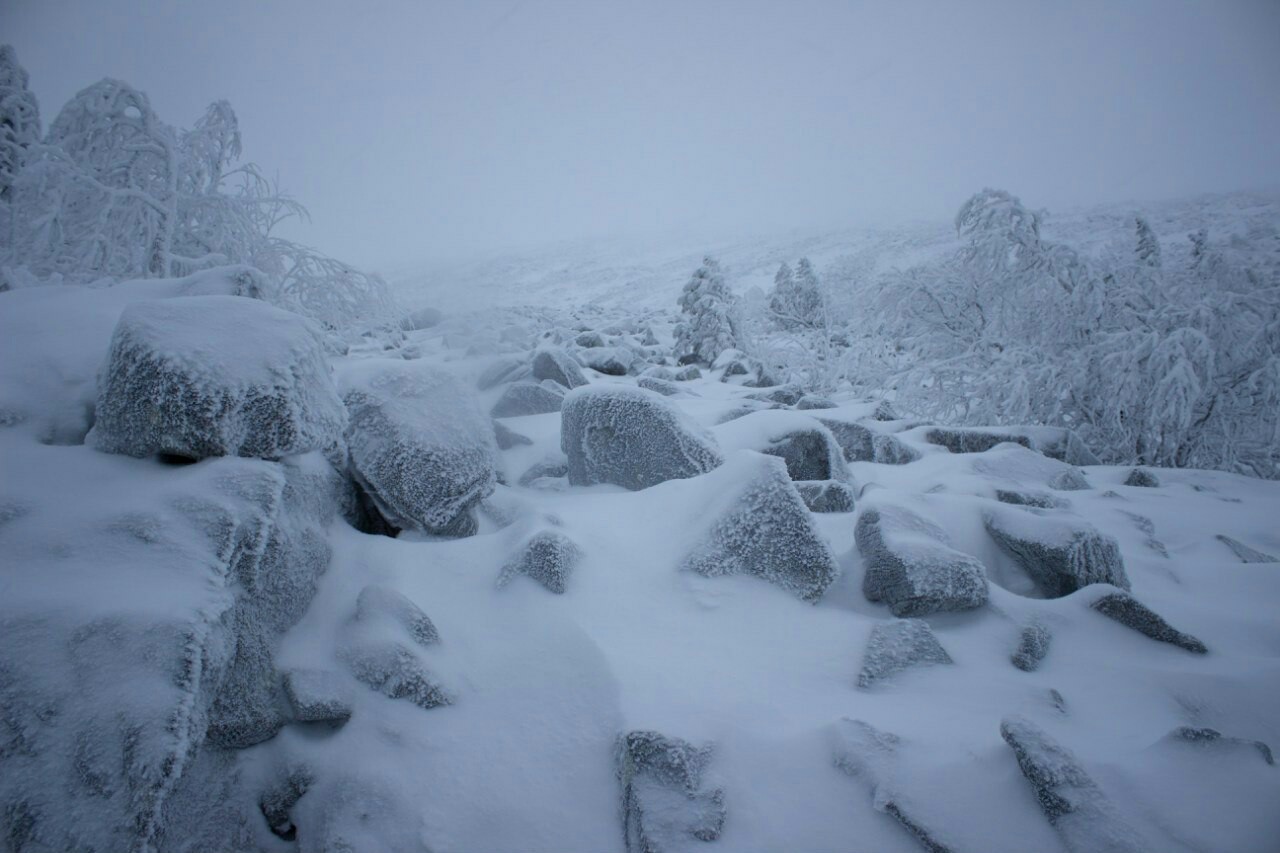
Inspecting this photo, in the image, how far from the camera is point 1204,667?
→ 229 cm

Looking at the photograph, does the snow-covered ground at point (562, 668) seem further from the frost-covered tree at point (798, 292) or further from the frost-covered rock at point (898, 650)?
the frost-covered tree at point (798, 292)

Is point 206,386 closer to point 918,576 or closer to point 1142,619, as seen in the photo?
point 918,576

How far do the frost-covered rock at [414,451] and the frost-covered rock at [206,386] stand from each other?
19.3 inches

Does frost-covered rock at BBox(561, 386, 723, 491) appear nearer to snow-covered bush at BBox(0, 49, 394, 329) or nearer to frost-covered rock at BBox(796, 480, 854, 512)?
frost-covered rock at BBox(796, 480, 854, 512)

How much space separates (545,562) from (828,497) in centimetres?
217

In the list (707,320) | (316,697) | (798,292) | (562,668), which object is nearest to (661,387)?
(562,668)

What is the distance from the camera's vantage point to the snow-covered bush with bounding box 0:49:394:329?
17.0 ft

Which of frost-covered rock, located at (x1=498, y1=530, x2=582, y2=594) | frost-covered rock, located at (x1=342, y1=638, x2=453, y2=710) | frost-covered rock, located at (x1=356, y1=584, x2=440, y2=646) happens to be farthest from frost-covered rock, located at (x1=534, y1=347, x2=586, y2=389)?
frost-covered rock, located at (x1=342, y1=638, x2=453, y2=710)

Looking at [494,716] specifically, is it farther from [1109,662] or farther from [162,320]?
[1109,662]

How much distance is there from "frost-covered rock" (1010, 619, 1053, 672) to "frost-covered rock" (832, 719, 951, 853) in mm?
967

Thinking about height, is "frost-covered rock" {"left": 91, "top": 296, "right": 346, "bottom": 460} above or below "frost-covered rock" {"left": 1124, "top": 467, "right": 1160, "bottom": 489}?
above

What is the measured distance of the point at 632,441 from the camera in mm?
3852

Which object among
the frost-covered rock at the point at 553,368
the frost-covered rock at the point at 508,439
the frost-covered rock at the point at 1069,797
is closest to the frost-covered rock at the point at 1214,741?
the frost-covered rock at the point at 1069,797

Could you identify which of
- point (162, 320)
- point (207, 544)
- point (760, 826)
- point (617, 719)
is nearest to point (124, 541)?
point (207, 544)
